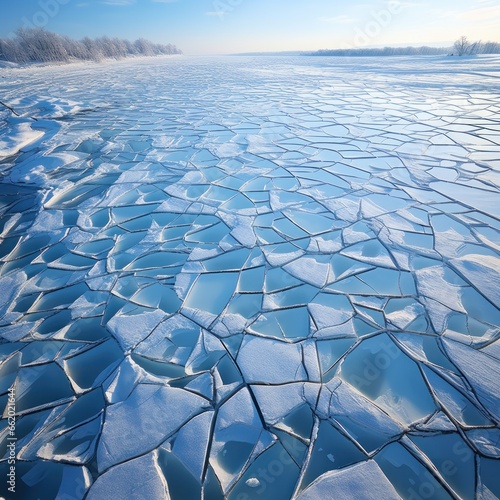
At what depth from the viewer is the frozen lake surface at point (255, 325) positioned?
4.04 ft

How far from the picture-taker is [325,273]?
2.18 m

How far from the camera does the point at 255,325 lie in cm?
184

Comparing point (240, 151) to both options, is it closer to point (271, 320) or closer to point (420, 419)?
point (271, 320)

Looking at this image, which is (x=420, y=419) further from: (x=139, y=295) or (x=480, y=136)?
(x=480, y=136)

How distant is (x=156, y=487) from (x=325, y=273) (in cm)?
159

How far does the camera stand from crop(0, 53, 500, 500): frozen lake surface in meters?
1.23

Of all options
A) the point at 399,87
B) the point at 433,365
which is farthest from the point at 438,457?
the point at 399,87

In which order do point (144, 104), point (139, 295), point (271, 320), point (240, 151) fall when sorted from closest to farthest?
point (271, 320) → point (139, 295) → point (240, 151) → point (144, 104)

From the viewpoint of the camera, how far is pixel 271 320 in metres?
1.87

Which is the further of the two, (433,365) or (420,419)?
(433,365)

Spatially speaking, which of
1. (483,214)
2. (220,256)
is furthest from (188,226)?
(483,214)

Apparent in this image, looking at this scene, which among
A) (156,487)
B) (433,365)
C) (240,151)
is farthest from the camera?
(240,151)

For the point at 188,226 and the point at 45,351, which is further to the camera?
the point at 188,226

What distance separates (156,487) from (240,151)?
4.17 meters
